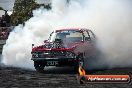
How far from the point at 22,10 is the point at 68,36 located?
39861 mm

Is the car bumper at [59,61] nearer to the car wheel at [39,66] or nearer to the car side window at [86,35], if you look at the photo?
the car wheel at [39,66]

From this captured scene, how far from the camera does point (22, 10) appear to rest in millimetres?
55219

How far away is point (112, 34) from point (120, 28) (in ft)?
2.36

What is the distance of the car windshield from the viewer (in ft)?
51.4

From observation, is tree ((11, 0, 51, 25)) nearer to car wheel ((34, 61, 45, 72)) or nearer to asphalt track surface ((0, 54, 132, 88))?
asphalt track surface ((0, 54, 132, 88))

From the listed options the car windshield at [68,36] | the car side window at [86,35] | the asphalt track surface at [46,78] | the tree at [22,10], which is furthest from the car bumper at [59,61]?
the tree at [22,10]

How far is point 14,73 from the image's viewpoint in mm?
14789

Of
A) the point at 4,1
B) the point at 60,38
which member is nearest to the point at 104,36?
the point at 60,38

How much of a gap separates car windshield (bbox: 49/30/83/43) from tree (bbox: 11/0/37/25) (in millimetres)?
36227

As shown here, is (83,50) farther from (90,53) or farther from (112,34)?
(112,34)

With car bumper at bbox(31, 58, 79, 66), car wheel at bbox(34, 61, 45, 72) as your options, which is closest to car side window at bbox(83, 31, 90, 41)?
car bumper at bbox(31, 58, 79, 66)

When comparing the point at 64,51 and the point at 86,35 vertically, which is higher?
the point at 86,35

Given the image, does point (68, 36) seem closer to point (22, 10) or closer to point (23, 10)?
point (22, 10)

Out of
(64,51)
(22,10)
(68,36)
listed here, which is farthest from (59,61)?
(22,10)
